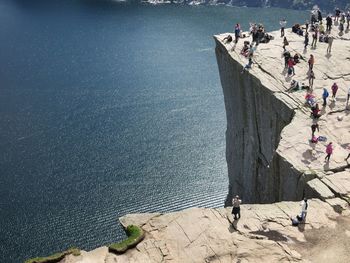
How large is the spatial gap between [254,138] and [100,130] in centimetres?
4680

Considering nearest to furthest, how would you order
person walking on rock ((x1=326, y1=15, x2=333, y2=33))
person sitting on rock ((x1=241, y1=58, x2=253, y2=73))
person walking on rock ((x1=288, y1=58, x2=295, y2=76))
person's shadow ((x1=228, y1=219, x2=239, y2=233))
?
person's shadow ((x1=228, y1=219, x2=239, y2=233))
person walking on rock ((x1=288, y1=58, x2=295, y2=76))
person sitting on rock ((x1=241, y1=58, x2=253, y2=73))
person walking on rock ((x1=326, y1=15, x2=333, y2=33))

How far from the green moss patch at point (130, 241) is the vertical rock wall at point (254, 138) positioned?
1420cm

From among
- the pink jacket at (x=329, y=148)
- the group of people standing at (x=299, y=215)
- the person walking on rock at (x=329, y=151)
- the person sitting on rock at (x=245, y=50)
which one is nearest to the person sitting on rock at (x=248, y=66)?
the person sitting on rock at (x=245, y=50)

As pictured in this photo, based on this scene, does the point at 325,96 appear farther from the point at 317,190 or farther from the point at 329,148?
the point at 317,190

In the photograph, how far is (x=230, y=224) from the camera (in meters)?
32.1

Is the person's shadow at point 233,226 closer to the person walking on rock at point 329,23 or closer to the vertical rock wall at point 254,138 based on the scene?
the vertical rock wall at point 254,138

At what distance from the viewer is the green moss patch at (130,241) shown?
2972 cm

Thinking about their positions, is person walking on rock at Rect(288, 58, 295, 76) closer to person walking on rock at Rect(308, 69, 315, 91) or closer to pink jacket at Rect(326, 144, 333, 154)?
person walking on rock at Rect(308, 69, 315, 91)

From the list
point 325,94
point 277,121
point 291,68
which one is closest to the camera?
point 325,94

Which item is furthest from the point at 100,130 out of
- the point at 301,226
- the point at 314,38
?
the point at 301,226

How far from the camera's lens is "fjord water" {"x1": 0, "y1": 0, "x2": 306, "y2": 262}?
A: 69.0 m

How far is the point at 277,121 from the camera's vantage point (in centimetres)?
4709

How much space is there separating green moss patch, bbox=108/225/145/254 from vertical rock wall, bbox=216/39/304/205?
14197mm

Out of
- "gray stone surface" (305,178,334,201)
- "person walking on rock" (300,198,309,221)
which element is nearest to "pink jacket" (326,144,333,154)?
"gray stone surface" (305,178,334,201)
